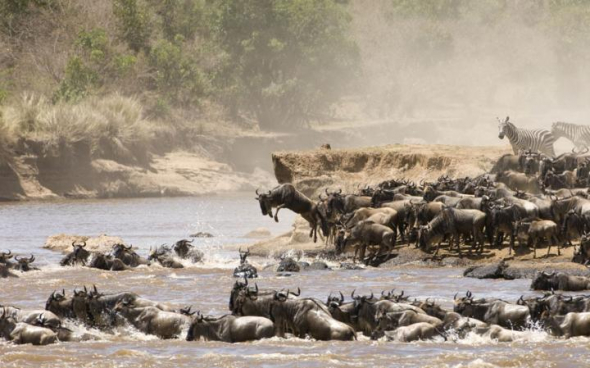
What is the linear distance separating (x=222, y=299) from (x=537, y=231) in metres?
6.22

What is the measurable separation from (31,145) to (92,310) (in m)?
36.2

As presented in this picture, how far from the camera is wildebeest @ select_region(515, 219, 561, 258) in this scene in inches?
885

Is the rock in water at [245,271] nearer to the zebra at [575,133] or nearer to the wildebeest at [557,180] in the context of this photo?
the wildebeest at [557,180]

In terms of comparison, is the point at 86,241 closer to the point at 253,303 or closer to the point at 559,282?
the point at 559,282

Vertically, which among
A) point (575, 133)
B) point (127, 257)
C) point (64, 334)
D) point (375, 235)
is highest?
point (575, 133)

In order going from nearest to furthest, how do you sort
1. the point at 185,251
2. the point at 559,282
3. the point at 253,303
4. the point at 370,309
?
the point at 370,309
the point at 253,303
the point at 559,282
the point at 185,251

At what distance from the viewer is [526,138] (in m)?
36.3

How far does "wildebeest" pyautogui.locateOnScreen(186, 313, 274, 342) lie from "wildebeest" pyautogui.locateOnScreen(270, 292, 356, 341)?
23 cm

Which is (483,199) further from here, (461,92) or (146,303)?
(461,92)

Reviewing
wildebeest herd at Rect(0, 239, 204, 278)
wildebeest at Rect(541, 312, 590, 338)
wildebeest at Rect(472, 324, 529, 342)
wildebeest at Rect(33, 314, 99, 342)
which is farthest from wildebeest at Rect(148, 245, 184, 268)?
wildebeest at Rect(541, 312, 590, 338)

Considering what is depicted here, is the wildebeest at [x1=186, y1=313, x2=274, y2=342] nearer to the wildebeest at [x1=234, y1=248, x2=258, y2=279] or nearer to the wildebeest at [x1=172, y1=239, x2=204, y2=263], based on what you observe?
the wildebeest at [x1=234, y1=248, x2=258, y2=279]

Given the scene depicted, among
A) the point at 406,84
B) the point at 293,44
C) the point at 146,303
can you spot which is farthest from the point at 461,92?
the point at 146,303

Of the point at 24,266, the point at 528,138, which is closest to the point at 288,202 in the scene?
the point at 24,266

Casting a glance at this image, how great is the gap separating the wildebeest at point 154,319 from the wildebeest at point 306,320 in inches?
47.5
